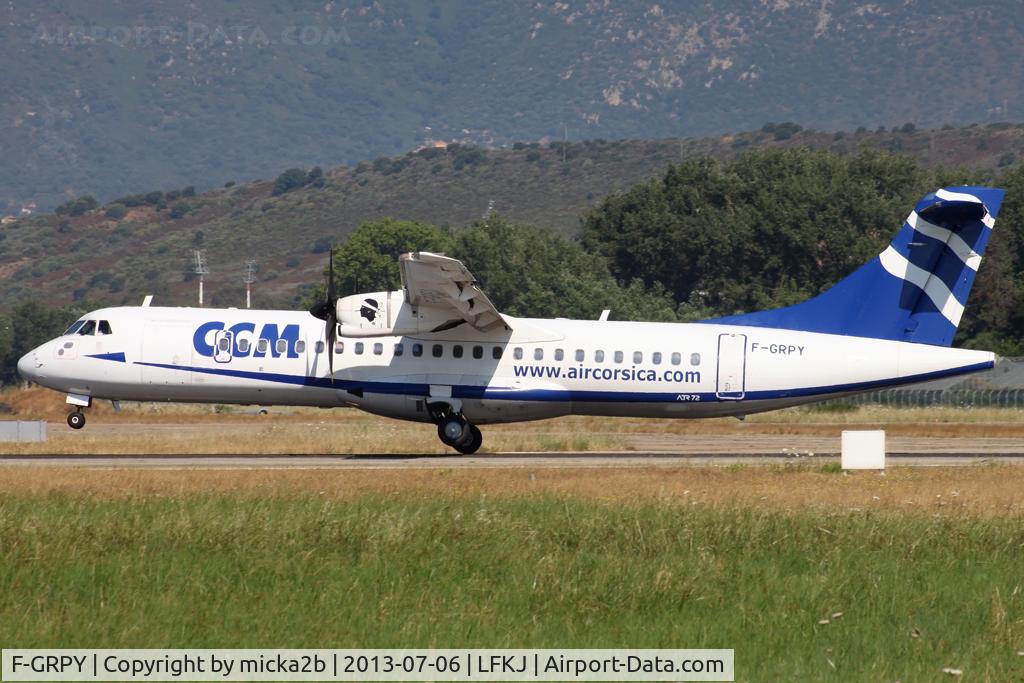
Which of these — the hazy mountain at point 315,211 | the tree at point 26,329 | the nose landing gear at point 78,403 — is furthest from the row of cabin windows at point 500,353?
the hazy mountain at point 315,211

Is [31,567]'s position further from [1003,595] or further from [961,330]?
[961,330]

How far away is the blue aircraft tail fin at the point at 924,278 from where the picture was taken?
97.5 feet

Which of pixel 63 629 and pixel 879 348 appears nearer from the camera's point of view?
pixel 63 629

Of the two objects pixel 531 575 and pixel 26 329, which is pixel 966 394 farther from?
pixel 26 329

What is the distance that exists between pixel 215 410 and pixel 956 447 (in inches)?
1435

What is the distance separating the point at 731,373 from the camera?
30.2 m

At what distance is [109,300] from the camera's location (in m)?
146

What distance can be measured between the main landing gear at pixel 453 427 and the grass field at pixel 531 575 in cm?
930

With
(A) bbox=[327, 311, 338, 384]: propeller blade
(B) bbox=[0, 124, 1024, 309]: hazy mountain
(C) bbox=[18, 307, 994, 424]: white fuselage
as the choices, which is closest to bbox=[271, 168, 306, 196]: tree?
(B) bbox=[0, 124, 1024, 309]: hazy mountain

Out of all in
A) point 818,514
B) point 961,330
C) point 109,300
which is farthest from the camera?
point 109,300

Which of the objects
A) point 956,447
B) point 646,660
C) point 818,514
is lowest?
point 646,660

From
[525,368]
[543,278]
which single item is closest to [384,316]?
[525,368]

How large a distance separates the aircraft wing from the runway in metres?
2.91

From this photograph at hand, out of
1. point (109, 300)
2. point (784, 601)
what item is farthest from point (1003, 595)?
point (109, 300)
